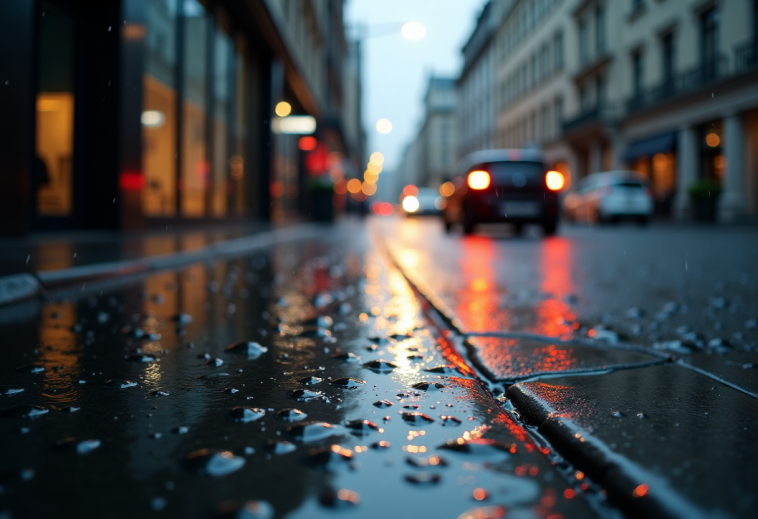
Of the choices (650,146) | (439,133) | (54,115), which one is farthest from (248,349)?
(439,133)

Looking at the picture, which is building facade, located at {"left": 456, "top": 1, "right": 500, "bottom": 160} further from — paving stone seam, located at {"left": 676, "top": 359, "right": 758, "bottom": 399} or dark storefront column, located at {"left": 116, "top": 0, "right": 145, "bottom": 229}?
paving stone seam, located at {"left": 676, "top": 359, "right": 758, "bottom": 399}

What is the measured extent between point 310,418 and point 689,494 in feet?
2.91

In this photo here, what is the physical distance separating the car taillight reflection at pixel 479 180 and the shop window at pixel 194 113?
5.47 m

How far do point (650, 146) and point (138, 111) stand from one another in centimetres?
2597

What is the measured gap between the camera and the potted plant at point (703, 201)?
21938 millimetres

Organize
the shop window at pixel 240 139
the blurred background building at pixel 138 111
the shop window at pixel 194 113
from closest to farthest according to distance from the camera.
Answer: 1. the blurred background building at pixel 138 111
2. the shop window at pixel 194 113
3. the shop window at pixel 240 139

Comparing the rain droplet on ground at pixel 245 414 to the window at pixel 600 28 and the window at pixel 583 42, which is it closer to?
the window at pixel 600 28

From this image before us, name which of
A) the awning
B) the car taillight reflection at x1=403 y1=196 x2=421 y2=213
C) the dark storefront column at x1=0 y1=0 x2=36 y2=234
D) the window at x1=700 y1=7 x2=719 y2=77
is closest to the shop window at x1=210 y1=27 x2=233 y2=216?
the dark storefront column at x1=0 y1=0 x2=36 y2=234

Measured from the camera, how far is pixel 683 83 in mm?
27609

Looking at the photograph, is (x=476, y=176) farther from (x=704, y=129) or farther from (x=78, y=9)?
(x=704, y=129)

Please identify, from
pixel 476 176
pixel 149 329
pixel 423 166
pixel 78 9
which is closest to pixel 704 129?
pixel 476 176

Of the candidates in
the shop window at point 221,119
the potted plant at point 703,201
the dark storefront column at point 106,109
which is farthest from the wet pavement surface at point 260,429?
the potted plant at point 703,201

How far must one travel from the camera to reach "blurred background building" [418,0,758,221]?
2380cm

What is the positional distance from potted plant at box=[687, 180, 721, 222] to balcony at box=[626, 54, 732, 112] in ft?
14.1
